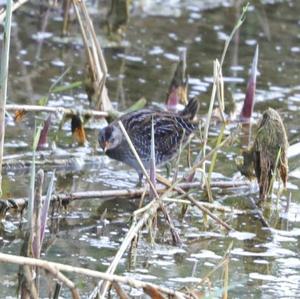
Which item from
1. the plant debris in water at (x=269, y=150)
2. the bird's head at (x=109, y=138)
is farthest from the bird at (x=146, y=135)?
the plant debris in water at (x=269, y=150)

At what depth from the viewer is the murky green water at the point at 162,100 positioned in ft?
18.9

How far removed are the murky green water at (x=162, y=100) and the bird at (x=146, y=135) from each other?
0.59 ft

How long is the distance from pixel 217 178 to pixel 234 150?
68cm

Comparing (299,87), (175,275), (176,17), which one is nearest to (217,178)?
(175,275)

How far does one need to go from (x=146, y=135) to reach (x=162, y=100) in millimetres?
1583

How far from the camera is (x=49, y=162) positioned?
23.5 feet

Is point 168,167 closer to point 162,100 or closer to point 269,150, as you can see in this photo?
point 269,150

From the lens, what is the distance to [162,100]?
876 cm

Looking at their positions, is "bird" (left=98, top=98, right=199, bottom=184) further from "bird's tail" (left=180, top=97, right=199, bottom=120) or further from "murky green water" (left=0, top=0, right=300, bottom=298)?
"murky green water" (left=0, top=0, right=300, bottom=298)

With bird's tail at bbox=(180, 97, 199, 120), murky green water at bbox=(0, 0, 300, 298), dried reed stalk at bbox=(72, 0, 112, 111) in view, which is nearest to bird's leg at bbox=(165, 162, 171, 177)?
murky green water at bbox=(0, 0, 300, 298)

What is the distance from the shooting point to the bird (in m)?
7.05

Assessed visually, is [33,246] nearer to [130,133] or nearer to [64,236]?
[64,236]

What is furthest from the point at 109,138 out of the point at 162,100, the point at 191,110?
the point at 162,100

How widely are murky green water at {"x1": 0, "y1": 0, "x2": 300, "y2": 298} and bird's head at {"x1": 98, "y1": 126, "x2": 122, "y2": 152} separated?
0.21m
